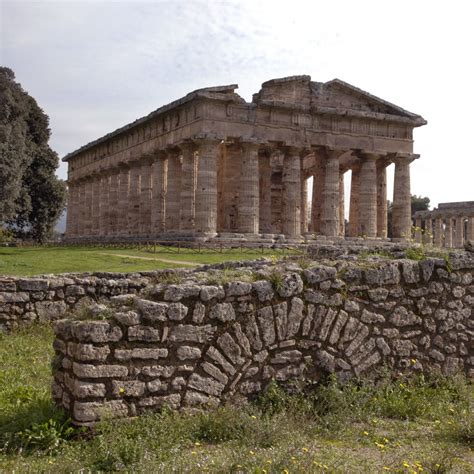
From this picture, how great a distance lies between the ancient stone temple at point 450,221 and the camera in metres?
59.2

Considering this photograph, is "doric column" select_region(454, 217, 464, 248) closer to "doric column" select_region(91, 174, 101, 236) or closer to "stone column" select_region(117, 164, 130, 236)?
"stone column" select_region(117, 164, 130, 236)

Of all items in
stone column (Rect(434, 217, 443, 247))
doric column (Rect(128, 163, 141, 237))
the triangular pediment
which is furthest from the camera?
stone column (Rect(434, 217, 443, 247))

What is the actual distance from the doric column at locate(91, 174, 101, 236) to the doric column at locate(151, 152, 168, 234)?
43.0 feet

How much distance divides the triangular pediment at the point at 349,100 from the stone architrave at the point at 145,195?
1301 cm

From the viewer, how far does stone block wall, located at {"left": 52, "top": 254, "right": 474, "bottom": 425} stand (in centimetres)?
609

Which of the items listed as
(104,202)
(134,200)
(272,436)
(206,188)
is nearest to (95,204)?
(104,202)

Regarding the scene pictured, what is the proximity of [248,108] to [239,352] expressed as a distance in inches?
1254

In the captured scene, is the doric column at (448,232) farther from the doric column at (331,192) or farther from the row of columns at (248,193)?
the doric column at (331,192)

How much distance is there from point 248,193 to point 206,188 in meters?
2.80

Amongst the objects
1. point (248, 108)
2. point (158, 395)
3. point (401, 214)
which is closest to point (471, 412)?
point (158, 395)

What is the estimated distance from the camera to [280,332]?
702cm

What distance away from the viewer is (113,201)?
50.9 m

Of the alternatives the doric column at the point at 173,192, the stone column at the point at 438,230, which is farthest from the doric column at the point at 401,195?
the stone column at the point at 438,230

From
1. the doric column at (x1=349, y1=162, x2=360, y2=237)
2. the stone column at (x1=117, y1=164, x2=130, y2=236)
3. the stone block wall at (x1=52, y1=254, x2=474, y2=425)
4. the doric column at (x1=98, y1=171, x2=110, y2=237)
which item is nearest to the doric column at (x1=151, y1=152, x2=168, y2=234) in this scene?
the stone column at (x1=117, y1=164, x2=130, y2=236)
